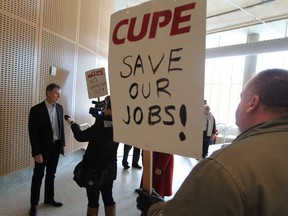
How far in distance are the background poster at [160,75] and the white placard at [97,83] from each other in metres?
2.20

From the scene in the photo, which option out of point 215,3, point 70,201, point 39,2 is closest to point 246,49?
point 215,3

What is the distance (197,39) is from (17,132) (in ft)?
9.68

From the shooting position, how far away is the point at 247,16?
6.60 metres

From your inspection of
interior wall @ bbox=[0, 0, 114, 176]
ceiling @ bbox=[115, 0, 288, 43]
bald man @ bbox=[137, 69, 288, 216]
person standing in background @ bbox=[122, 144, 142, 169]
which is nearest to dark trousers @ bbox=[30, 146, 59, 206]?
interior wall @ bbox=[0, 0, 114, 176]

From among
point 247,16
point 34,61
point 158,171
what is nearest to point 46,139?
point 34,61

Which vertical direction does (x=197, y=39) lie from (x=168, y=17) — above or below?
below

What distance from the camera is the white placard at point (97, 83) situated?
11.1 feet

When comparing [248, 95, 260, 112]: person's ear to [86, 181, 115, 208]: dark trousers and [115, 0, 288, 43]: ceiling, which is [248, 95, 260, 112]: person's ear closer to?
[86, 181, 115, 208]: dark trousers

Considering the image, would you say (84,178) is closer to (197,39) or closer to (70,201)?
(70,201)

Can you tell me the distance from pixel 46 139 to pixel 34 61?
46.0 inches

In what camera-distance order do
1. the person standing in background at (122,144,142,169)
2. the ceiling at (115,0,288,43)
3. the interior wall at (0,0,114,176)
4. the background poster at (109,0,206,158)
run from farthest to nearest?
the ceiling at (115,0,288,43) → the person standing in background at (122,144,142,169) → the interior wall at (0,0,114,176) → the background poster at (109,0,206,158)

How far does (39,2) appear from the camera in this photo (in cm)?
330

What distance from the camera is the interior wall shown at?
9.61 ft

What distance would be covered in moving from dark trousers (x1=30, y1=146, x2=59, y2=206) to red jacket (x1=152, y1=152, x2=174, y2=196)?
122cm
